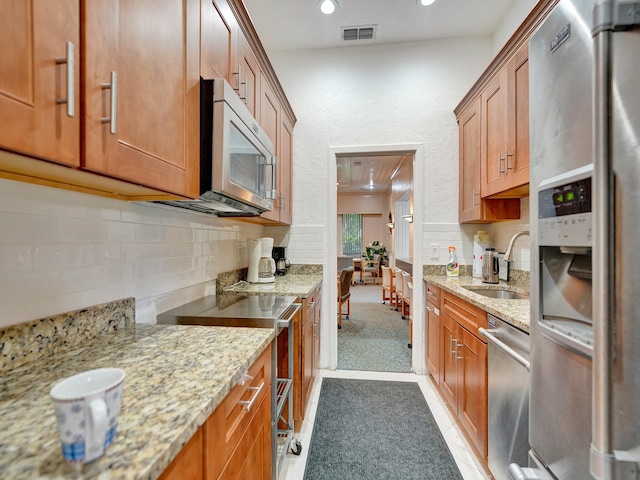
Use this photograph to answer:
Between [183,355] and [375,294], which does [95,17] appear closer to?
[183,355]

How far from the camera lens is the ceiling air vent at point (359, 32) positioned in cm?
253

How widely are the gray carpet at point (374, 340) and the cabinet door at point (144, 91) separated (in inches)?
96.0

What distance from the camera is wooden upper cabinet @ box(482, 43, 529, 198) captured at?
5.59 ft

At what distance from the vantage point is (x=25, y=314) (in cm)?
79

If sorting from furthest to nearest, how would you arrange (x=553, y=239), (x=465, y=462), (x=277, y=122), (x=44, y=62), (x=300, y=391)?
(x=277, y=122) → (x=300, y=391) → (x=465, y=462) → (x=553, y=239) → (x=44, y=62)

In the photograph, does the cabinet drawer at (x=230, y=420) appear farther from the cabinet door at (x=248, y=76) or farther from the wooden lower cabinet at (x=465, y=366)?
the cabinet door at (x=248, y=76)

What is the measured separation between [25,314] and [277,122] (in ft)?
6.22

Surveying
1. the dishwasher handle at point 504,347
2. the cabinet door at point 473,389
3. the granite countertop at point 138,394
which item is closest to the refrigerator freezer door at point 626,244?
the dishwasher handle at point 504,347

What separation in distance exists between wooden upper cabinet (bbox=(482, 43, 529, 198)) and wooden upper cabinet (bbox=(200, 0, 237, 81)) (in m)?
1.67

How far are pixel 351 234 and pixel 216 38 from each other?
798 cm

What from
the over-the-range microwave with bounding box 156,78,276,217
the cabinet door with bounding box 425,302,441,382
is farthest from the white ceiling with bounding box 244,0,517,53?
the cabinet door with bounding box 425,302,441,382

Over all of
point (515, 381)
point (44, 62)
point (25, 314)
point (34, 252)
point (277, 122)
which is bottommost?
point (515, 381)

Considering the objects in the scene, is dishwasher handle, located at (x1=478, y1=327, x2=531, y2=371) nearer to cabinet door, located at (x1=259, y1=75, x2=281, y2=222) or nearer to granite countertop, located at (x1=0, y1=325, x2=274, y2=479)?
granite countertop, located at (x1=0, y1=325, x2=274, y2=479)

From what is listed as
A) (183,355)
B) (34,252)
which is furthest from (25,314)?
(183,355)
